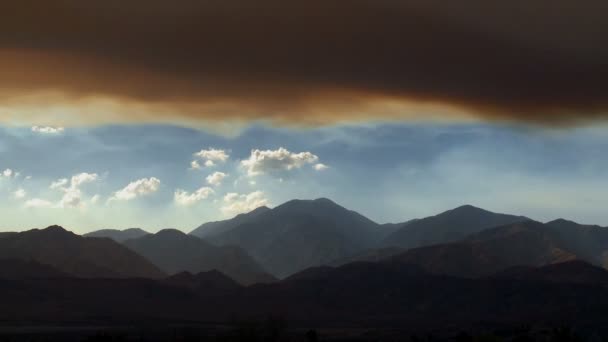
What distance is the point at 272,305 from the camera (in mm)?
196125

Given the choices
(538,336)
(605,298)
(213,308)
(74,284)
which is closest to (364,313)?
(213,308)

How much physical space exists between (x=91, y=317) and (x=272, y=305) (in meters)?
50.5

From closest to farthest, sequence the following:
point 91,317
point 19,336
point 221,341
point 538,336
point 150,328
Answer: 1. point 221,341
2. point 538,336
3. point 19,336
4. point 150,328
5. point 91,317

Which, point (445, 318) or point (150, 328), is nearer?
point (150, 328)

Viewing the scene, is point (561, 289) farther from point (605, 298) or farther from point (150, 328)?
point (150, 328)

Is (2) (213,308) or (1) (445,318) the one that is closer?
(1) (445,318)

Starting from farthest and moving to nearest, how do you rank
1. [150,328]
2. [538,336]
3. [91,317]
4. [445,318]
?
1. [445,318]
2. [91,317]
3. [150,328]
4. [538,336]

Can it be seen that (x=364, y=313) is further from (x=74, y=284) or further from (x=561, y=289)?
(x=74, y=284)

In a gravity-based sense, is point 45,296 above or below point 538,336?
above

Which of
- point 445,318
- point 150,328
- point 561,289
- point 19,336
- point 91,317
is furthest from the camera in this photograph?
point 561,289

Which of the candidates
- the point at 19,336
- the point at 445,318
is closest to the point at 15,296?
the point at 19,336

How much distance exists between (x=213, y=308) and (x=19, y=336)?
85767mm

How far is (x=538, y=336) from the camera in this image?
96625 mm

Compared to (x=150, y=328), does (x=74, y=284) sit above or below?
above
